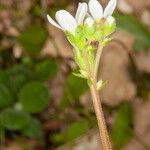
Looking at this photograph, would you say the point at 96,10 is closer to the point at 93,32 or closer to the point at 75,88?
the point at 93,32

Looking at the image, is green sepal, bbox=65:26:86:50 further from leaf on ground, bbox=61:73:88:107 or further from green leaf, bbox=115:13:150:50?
green leaf, bbox=115:13:150:50

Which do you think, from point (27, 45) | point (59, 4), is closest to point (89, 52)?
point (27, 45)

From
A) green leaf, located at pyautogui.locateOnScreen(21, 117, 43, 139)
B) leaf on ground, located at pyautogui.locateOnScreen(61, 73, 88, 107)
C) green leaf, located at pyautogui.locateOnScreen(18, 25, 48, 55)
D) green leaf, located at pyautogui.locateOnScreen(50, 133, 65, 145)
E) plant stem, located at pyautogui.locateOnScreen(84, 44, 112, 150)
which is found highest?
green leaf, located at pyautogui.locateOnScreen(18, 25, 48, 55)

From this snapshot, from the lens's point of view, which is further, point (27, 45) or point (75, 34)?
point (27, 45)

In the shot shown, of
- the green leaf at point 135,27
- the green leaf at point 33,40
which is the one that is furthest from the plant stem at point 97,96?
the green leaf at point 33,40

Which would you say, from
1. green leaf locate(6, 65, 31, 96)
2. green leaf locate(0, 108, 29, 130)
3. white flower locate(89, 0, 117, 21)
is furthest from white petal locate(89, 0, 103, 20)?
green leaf locate(6, 65, 31, 96)

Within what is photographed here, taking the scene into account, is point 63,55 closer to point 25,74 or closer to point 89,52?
point 25,74
